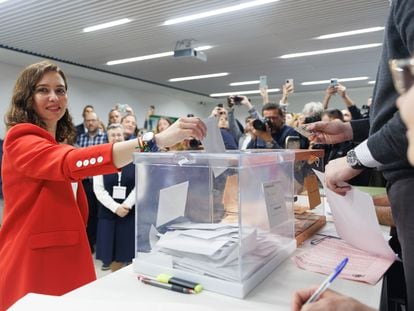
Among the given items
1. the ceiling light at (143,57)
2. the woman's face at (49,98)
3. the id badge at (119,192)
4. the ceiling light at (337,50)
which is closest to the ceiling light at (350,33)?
the ceiling light at (337,50)

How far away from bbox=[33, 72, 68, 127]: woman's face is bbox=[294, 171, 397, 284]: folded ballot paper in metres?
0.98

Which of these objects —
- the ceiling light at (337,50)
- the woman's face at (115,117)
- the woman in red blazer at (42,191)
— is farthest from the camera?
the ceiling light at (337,50)

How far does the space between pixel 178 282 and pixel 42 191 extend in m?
0.64

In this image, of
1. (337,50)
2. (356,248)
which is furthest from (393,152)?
(337,50)

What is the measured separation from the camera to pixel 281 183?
937mm

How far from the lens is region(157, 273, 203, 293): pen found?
27.5 inches

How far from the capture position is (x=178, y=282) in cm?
71

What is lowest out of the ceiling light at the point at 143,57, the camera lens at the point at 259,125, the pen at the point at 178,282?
the pen at the point at 178,282

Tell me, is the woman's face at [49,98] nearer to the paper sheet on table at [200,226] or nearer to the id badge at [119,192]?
the paper sheet on table at [200,226]

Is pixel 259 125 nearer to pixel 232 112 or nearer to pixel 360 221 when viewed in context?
pixel 232 112

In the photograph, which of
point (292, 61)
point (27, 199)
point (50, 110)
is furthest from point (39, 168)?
point (292, 61)

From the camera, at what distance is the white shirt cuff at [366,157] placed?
0.72 metres

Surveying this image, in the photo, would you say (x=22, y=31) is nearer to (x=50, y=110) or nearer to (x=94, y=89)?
(x=94, y=89)

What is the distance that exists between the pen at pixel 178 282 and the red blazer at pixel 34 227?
0.49 metres
